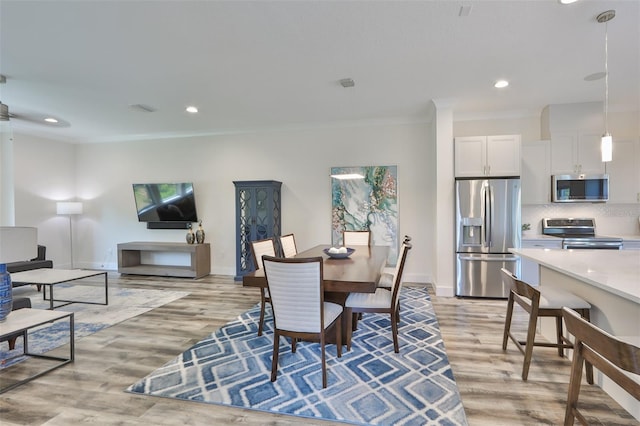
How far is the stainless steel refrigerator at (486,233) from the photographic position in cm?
432

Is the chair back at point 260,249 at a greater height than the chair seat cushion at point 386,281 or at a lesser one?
greater

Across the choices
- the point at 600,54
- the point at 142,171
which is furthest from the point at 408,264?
the point at 142,171

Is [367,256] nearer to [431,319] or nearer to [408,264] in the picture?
[431,319]

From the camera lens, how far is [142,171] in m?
6.48

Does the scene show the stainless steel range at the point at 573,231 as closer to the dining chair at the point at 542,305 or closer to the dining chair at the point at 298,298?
the dining chair at the point at 542,305

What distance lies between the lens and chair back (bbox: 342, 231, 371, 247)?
15.3ft

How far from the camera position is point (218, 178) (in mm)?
6109

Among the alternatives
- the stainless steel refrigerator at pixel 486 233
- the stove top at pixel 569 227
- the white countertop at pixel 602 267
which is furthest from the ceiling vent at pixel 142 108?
the stove top at pixel 569 227

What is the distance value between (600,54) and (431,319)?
10.7 ft

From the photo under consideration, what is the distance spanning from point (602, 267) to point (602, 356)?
4.32 ft

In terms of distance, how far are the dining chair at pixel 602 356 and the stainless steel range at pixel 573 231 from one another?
3.34m

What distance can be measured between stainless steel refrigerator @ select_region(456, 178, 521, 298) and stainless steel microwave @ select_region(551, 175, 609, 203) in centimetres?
73

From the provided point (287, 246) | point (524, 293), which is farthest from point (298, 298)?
point (287, 246)

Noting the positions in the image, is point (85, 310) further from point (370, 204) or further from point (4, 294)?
point (370, 204)
